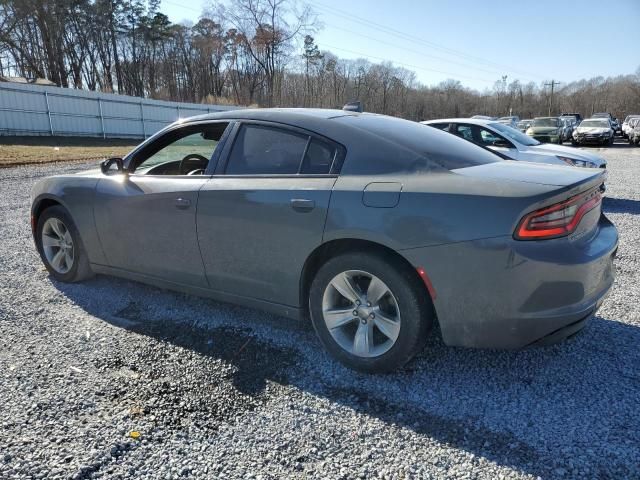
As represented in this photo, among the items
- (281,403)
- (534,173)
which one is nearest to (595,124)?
(534,173)

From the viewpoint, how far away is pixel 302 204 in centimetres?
279

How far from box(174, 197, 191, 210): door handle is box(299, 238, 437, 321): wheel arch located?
1044 mm

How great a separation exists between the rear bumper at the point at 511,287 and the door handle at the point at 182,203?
5.42ft

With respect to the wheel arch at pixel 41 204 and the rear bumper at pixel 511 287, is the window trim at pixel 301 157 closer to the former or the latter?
the rear bumper at pixel 511 287

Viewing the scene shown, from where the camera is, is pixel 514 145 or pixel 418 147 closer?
pixel 418 147

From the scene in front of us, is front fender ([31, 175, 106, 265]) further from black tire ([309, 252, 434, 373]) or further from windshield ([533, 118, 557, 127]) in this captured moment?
windshield ([533, 118, 557, 127])

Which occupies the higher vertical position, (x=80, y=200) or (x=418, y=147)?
(x=418, y=147)

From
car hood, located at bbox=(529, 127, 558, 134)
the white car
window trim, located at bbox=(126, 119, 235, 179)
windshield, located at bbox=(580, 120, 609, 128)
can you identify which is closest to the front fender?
window trim, located at bbox=(126, 119, 235, 179)

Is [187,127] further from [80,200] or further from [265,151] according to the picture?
[80,200]

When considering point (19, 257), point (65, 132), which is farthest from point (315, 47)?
point (19, 257)

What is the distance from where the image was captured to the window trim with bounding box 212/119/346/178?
284 cm

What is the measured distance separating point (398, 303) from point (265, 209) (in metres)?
1.04

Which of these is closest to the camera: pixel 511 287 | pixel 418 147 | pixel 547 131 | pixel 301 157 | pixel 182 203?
pixel 511 287

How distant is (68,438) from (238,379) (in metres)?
0.92
